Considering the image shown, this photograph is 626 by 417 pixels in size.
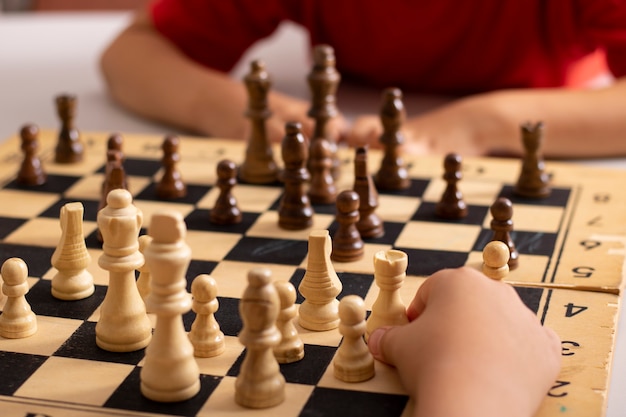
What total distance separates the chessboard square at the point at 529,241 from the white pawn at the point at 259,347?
54 centimetres

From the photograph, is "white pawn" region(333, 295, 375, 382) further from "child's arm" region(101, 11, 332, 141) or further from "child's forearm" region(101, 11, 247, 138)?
"child's forearm" region(101, 11, 247, 138)

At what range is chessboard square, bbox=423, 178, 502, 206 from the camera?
1.73m

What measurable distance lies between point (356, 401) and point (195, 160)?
99cm

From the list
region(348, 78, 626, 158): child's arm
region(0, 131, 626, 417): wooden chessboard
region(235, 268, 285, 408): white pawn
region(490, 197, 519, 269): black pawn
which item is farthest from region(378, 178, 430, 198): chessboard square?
region(235, 268, 285, 408): white pawn

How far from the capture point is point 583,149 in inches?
79.7

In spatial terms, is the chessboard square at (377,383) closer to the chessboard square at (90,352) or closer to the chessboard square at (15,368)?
the chessboard square at (90,352)

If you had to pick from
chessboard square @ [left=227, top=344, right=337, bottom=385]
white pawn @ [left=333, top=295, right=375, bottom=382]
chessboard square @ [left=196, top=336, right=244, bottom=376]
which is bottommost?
chessboard square @ [left=196, top=336, right=244, bottom=376]

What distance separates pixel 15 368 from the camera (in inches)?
44.3

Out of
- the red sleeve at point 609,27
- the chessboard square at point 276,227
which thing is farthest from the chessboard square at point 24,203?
the red sleeve at point 609,27

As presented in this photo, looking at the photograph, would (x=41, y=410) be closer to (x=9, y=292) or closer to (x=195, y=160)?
(x=9, y=292)

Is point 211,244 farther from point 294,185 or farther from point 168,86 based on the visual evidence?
point 168,86

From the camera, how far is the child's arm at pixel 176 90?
216 cm

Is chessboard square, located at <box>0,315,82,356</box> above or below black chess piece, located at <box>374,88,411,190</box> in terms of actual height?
below

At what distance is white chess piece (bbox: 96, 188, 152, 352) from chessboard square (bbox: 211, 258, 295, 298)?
167mm
